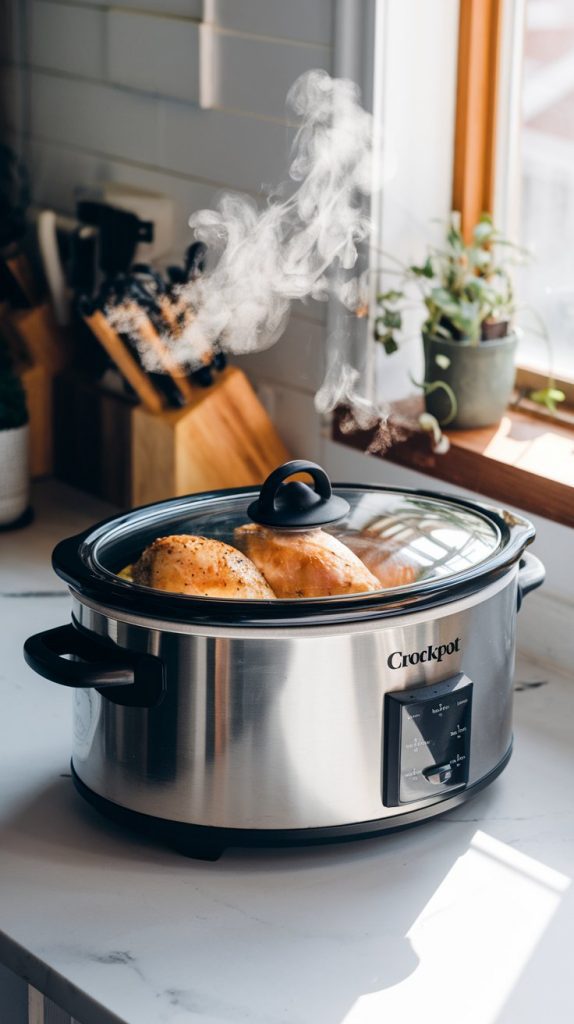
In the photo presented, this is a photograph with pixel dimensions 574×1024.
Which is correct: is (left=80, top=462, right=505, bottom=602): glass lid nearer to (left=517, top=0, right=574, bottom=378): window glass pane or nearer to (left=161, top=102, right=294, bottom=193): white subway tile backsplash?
(left=517, top=0, right=574, bottom=378): window glass pane

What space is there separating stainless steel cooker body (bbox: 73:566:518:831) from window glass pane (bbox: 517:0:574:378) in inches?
26.6

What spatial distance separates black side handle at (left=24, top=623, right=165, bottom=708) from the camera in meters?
1.01

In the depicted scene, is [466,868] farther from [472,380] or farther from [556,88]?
[556,88]

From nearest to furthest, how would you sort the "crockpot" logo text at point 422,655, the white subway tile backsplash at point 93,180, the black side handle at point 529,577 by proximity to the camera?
the "crockpot" logo text at point 422,655 → the black side handle at point 529,577 → the white subway tile backsplash at point 93,180

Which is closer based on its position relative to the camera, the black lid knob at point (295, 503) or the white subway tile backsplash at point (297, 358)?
the black lid knob at point (295, 503)

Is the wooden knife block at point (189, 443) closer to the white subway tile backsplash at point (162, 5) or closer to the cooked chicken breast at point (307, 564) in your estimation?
the white subway tile backsplash at point (162, 5)

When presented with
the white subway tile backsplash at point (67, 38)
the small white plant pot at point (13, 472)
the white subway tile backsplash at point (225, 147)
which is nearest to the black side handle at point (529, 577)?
the white subway tile backsplash at point (225, 147)

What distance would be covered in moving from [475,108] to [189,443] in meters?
0.54

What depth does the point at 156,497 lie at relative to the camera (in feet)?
5.84

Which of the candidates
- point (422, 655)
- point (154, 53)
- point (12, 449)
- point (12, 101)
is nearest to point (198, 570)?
point (422, 655)

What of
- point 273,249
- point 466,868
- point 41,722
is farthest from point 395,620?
point 273,249

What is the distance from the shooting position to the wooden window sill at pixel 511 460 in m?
1.46

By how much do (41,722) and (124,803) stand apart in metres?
0.25

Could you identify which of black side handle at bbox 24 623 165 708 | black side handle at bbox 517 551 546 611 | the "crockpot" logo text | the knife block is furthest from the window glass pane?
black side handle at bbox 24 623 165 708
